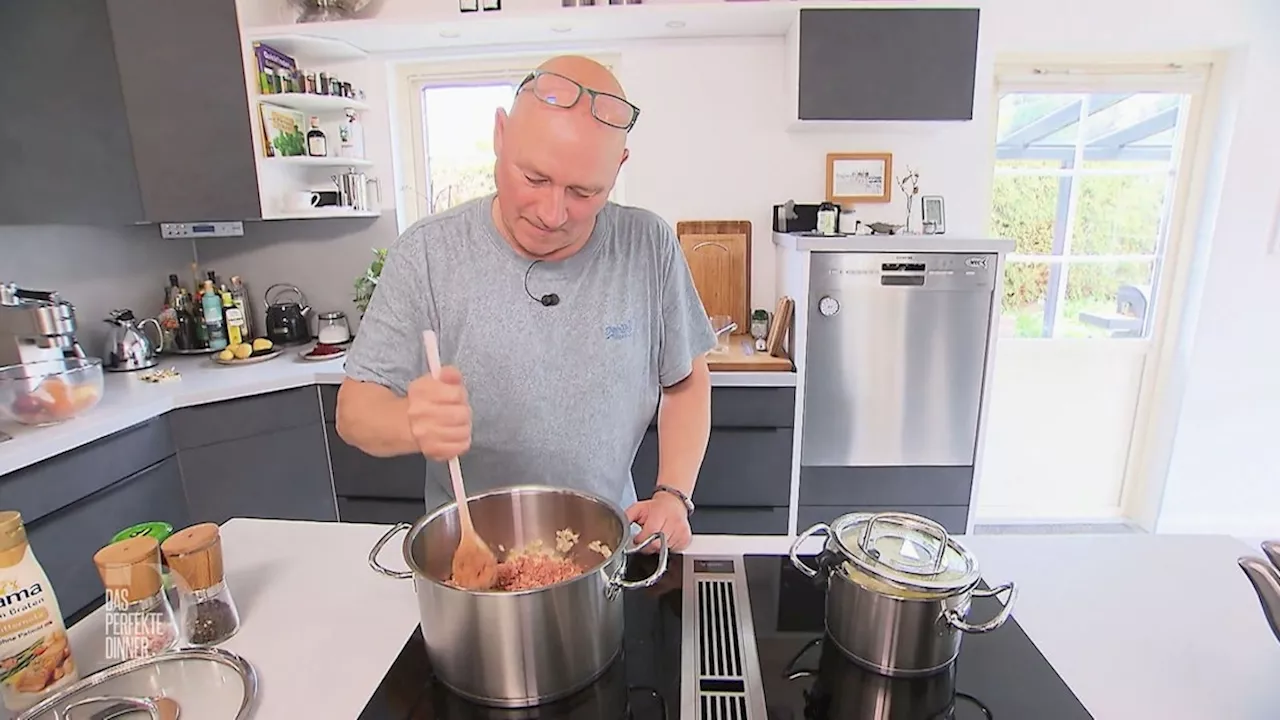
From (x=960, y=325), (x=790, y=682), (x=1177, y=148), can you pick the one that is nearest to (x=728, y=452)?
(x=960, y=325)

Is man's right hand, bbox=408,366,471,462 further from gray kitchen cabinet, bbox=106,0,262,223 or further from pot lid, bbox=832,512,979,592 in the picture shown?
gray kitchen cabinet, bbox=106,0,262,223

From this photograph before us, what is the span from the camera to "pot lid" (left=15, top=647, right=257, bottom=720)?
666 millimetres

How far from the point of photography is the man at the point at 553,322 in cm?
89

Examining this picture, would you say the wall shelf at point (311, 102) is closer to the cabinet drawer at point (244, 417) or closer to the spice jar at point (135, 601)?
the cabinet drawer at point (244, 417)

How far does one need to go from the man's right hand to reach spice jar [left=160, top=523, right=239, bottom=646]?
0.88 ft

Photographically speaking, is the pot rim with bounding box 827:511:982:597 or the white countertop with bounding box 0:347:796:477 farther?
the white countertop with bounding box 0:347:796:477

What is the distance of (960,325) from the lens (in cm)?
213

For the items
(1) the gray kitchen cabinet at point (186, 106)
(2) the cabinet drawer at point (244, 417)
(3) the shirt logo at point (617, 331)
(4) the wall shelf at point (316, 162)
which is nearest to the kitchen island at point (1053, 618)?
(3) the shirt logo at point (617, 331)

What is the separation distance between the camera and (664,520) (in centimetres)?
96

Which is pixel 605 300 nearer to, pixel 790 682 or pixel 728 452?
pixel 790 682

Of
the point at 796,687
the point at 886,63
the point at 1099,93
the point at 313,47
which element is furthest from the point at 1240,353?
the point at 313,47

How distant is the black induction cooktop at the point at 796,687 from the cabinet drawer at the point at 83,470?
1325mm

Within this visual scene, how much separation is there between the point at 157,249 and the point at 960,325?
2.83m

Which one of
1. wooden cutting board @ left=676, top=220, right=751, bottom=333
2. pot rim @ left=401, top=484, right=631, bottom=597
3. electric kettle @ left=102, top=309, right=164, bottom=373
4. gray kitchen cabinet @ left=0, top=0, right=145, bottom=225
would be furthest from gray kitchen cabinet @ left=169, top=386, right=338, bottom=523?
pot rim @ left=401, top=484, right=631, bottom=597
